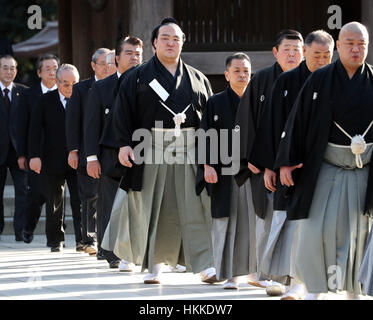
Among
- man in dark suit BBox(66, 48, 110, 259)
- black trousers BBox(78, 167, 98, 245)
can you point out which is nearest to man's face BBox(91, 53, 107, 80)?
man in dark suit BBox(66, 48, 110, 259)

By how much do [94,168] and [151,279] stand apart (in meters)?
1.67

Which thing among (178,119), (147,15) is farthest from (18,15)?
(178,119)

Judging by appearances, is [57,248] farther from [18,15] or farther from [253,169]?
[18,15]

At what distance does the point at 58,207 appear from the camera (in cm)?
1077

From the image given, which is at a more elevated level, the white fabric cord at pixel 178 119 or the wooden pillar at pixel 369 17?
the wooden pillar at pixel 369 17

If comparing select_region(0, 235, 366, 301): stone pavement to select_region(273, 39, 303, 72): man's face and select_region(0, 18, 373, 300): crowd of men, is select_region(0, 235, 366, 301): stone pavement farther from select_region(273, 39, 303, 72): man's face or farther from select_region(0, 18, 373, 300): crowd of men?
select_region(273, 39, 303, 72): man's face

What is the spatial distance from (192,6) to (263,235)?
14.0 ft

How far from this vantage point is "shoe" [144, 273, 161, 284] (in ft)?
26.1

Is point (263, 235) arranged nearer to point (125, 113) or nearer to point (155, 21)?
point (125, 113)

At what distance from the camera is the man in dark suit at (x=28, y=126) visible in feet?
37.1

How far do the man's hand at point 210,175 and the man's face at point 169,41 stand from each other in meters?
0.96

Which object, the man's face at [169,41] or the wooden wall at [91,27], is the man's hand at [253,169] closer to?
the man's face at [169,41]

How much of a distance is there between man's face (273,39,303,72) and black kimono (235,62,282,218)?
9 cm

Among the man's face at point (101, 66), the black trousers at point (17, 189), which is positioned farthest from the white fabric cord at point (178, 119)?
the black trousers at point (17, 189)
